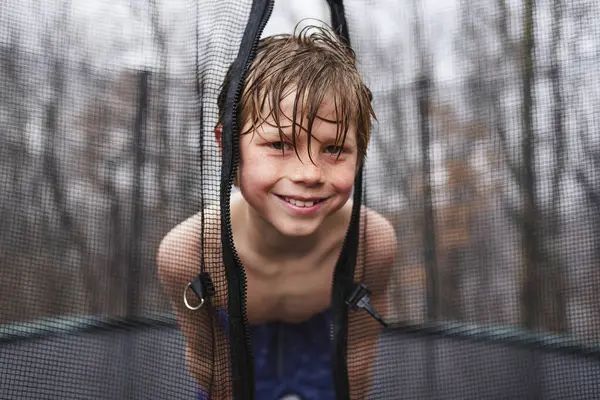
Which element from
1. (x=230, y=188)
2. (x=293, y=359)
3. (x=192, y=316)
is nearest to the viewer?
(x=230, y=188)

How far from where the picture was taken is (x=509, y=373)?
3.16ft

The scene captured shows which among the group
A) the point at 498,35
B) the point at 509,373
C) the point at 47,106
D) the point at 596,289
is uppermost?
the point at 498,35

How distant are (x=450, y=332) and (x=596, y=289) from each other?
1.10 ft

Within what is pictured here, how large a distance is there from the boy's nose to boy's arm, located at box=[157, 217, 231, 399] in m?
0.20

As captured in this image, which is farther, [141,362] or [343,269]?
[343,269]

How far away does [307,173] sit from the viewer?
2.51ft

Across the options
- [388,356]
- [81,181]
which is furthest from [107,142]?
[388,356]

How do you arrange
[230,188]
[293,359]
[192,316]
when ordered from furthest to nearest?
[293,359]
[192,316]
[230,188]

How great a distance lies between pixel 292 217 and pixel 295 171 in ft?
0.26

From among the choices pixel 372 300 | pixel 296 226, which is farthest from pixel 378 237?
pixel 296 226

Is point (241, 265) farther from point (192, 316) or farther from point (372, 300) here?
point (372, 300)

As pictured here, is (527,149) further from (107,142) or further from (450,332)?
(107,142)

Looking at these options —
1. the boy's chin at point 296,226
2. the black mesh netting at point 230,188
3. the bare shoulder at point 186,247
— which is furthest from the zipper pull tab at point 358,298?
the bare shoulder at point 186,247

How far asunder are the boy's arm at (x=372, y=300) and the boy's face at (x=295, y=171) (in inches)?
7.5
